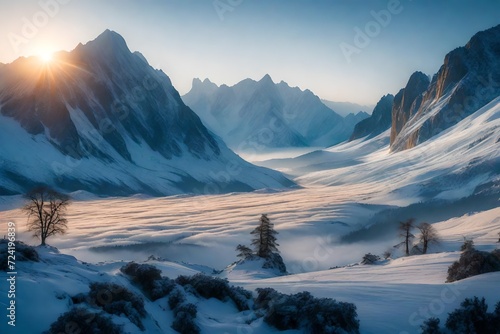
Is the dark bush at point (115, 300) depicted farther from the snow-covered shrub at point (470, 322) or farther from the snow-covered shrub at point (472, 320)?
the snow-covered shrub at point (472, 320)

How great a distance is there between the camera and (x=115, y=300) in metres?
18.2

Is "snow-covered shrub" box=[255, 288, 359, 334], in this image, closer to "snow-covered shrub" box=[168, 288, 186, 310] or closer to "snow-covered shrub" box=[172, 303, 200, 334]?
"snow-covered shrub" box=[172, 303, 200, 334]

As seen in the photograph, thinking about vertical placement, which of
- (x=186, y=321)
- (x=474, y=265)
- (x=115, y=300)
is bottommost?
(x=186, y=321)

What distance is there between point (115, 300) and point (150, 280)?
15.6 ft

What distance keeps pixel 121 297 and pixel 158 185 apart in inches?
6806

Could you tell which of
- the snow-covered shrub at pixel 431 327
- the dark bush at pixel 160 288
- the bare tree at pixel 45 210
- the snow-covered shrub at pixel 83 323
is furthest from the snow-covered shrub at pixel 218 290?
the bare tree at pixel 45 210

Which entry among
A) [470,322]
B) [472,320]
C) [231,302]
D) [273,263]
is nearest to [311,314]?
[231,302]

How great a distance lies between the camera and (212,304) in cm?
2281

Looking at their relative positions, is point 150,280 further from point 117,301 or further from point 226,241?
point 226,241

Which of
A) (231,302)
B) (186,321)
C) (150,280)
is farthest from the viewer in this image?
(231,302)

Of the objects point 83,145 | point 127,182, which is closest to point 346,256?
point 127,182

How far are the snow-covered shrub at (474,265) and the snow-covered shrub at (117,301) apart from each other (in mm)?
19415

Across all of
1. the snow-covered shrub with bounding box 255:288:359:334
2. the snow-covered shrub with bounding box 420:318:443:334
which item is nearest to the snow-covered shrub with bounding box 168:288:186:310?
the snow-covered shrub with bounding box 255:288:359:334

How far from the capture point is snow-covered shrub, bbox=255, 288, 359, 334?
17.6 metres
